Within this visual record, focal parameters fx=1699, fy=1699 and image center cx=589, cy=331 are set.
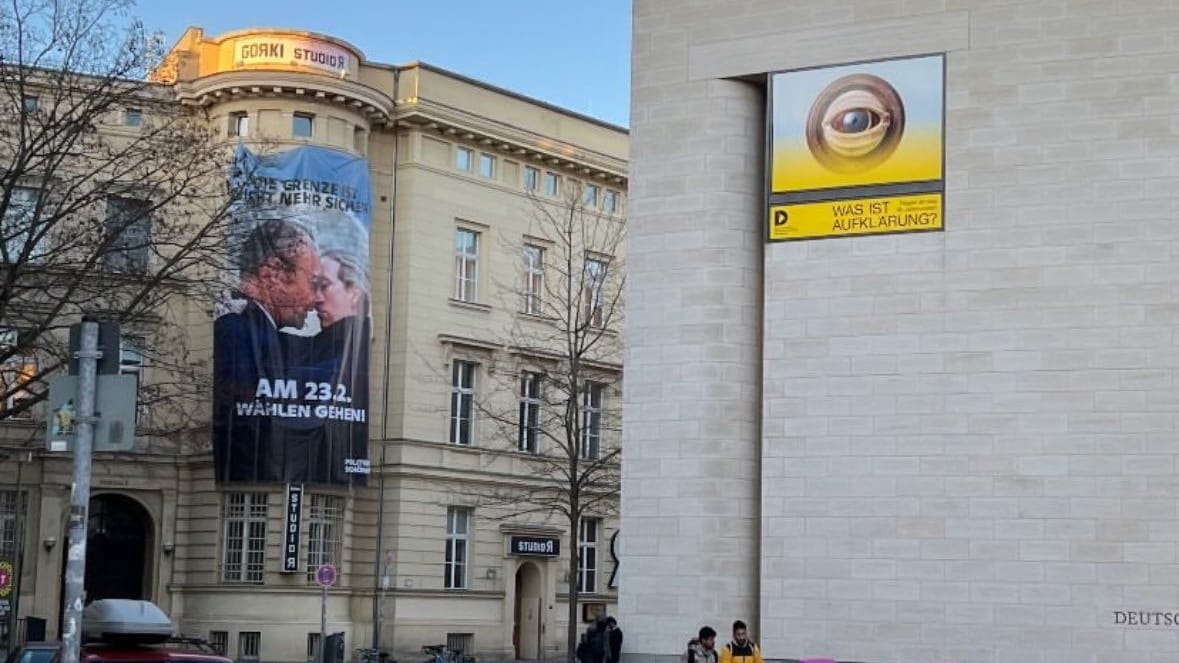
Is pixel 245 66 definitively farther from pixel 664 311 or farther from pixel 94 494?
pixel 664 311

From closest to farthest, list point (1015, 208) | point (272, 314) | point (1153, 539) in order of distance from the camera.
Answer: point (1153, 539) < point (1015, 208) < point (272, 314)

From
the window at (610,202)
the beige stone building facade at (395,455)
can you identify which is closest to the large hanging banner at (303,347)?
the beige stone building facade at (395,455)

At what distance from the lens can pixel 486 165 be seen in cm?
4938

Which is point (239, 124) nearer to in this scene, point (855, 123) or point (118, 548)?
point (118, 548)

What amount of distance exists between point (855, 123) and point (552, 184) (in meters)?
25.7

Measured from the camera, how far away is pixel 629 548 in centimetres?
2742

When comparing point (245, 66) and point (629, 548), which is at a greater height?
point (245, 66)

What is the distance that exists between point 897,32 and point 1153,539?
28.4 ft

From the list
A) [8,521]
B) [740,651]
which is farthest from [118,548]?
[740,651]

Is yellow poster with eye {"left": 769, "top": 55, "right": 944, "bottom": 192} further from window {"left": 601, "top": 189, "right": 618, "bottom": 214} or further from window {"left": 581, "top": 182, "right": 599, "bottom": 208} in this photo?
window {"left": 601, "top": 189, "right": 618, "bottom": 214}

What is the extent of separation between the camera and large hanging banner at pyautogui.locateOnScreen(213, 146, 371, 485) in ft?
142

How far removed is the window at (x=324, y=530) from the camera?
4469 cm

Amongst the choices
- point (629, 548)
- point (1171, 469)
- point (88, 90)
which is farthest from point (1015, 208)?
point (88, 90)

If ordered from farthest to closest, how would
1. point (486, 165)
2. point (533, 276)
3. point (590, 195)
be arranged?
point (590, 195), point (533, 276), point (486, 165)
